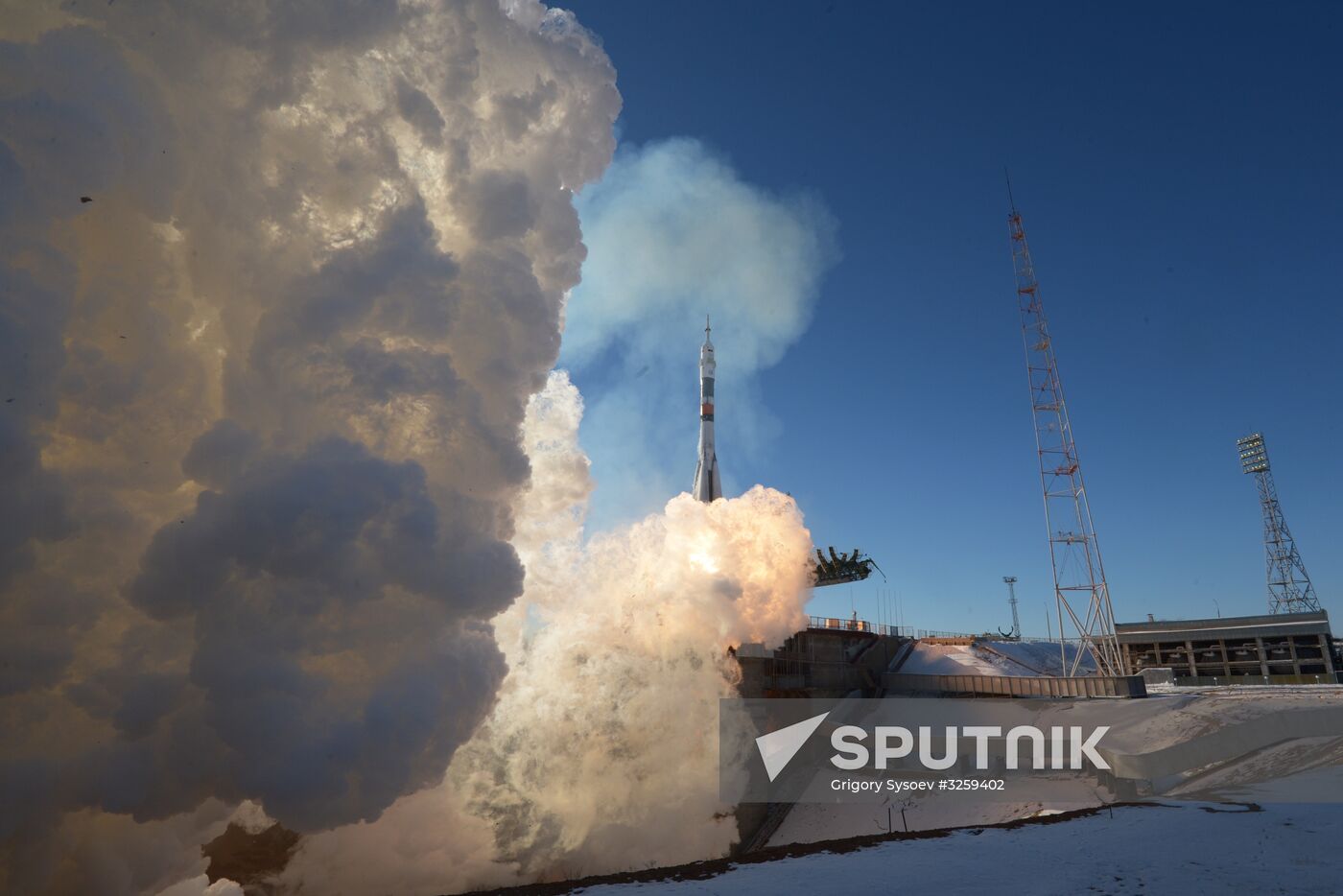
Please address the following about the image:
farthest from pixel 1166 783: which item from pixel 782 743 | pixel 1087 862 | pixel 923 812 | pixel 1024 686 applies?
pixel 782 743

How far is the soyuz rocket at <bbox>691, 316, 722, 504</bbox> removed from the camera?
47781 millimetres

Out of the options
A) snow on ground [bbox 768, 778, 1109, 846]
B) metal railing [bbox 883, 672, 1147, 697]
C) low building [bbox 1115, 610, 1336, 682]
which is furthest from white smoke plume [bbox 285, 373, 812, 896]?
low building [bbox 1115, 610, 1336, 682]

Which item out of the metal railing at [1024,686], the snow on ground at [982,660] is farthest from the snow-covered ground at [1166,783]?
the snow on ground at [982,660]

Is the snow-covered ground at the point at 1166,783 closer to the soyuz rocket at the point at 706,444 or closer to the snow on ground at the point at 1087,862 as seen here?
the snow on ground at the point at 1087,862

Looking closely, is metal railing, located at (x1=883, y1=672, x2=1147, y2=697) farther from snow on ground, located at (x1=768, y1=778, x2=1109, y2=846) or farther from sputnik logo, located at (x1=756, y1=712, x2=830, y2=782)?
snow on ground, located at (x1=768, y1=778, x2=1109, y2=846)

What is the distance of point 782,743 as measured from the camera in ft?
133

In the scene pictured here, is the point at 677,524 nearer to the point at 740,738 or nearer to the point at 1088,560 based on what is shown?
the point at 740,738

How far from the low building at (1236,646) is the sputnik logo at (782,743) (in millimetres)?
38636

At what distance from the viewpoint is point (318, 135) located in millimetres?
16438

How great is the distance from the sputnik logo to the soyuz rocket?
15.1 metres

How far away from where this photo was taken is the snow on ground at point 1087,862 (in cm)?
1226

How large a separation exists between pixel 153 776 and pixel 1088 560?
47.3 m

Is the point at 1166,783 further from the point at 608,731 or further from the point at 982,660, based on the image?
the point at 982,660

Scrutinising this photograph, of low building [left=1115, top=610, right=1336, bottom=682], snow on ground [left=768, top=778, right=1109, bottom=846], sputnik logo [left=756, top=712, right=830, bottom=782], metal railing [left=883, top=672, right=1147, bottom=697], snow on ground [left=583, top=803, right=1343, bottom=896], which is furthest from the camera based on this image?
low building [left=1115, top=610, right=1336, bottom=682]
